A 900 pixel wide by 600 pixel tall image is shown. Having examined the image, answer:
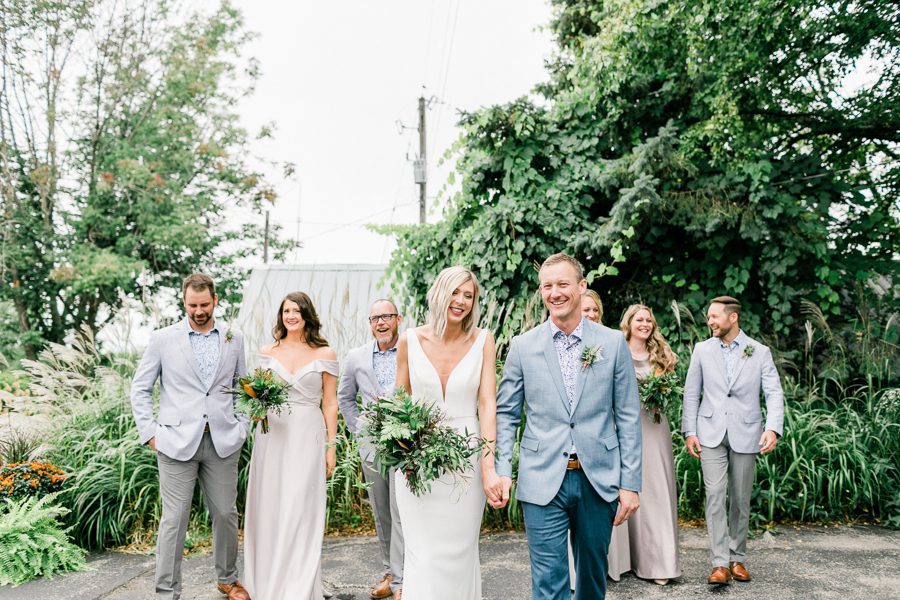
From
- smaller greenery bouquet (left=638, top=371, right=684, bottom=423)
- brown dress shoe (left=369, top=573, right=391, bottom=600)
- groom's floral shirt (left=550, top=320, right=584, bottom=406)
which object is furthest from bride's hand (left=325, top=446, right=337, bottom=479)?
smaller greenery bouquet (left=638, top=371, right=684, bottom=423)

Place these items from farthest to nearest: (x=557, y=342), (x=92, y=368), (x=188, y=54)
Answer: (x=188, y=54)
(x=92, y=368)
(x=557, y=342)

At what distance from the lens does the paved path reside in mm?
4973

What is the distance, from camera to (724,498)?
5.02 m

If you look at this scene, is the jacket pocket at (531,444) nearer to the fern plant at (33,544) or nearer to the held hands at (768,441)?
the held hands at (768,441)

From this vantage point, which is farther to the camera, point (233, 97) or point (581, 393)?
point (233, 97)

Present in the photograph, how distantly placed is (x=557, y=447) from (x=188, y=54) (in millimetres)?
18658

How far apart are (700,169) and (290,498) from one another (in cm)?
655

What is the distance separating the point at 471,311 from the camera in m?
3.69

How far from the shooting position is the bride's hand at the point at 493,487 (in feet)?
11.1

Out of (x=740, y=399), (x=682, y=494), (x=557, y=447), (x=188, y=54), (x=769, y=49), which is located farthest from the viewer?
(x=188, y=54)

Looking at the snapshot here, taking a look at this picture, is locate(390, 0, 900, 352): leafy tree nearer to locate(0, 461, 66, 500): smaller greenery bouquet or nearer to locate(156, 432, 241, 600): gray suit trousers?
locate(156, 432, 241, 600): gray suit trousers

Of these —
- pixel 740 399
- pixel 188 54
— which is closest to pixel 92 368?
pixel 740 399

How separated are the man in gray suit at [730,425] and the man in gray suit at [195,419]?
3445 mm

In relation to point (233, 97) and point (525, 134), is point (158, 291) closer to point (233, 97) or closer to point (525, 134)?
point (233, 97)
